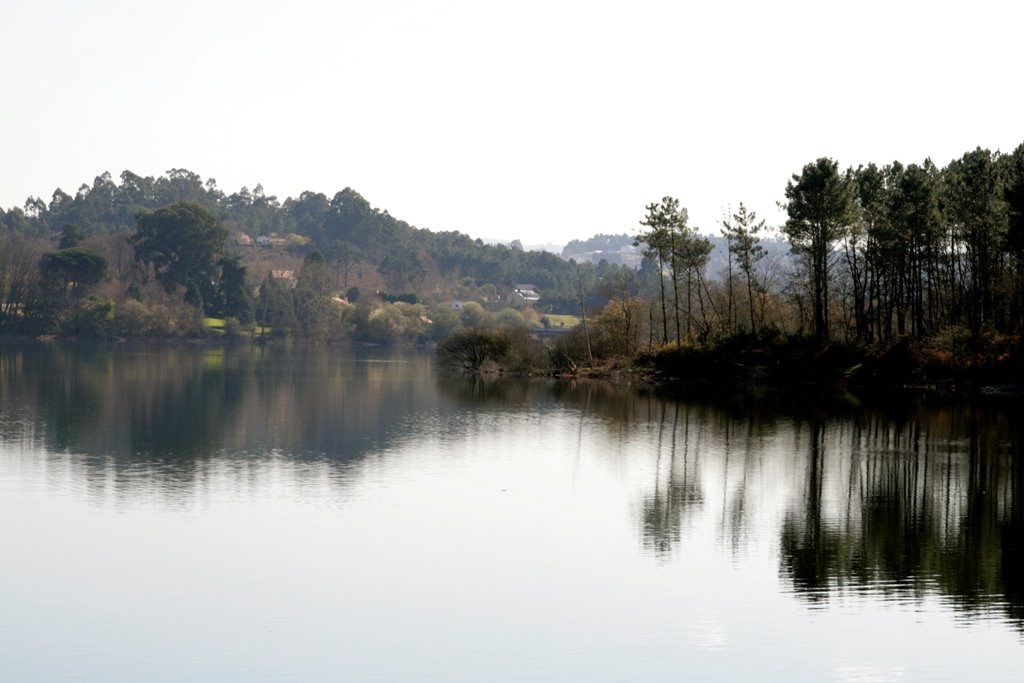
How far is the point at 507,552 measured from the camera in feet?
70.0

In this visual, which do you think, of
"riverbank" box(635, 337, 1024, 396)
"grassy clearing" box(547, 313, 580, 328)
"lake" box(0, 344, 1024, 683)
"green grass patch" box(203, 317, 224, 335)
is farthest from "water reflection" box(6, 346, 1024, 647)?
"grassy clearing" box(547, 313, 580, 328)

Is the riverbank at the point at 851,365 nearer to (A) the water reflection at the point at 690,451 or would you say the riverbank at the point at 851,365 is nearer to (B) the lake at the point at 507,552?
(A) the water reflection at the point at 690,451

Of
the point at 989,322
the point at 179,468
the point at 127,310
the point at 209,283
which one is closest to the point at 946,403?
the point at 989,322

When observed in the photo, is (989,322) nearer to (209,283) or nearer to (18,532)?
(18,532)

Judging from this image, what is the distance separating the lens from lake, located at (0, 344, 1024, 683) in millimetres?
15133

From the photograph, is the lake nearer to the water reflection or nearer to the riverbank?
the water reflection

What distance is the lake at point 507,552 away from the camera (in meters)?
15.1

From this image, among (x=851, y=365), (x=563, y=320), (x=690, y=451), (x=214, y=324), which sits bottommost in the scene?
(x=690, y=451)

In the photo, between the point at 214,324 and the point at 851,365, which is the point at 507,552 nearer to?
the point at 851,365

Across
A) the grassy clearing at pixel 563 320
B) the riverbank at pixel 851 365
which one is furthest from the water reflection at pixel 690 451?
the grassy clearing at pixel 563 320

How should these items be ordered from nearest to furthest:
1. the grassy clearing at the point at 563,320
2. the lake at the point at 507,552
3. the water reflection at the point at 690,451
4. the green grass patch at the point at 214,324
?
the lake at the point at 507,552 → the water reflection at the point at 690,451 → the green grass patch at the point at 214,324 → the grassy clearing at the point at 563,320

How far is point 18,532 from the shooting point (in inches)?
870

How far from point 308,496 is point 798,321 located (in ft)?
185

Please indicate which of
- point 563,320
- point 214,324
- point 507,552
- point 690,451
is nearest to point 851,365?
point 690,451
